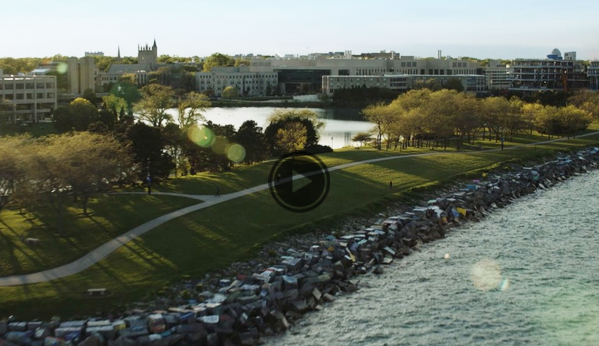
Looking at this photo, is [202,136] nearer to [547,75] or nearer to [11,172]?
[11,172]

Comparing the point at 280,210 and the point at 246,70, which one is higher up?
the point at 246,70

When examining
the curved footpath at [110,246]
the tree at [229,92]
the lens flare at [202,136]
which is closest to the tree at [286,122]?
the lens flare at [202,136]

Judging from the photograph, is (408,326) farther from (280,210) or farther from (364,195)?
(364,195)

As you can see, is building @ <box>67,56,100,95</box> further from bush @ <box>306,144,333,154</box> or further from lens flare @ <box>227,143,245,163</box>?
lens flare @ <box>227,143,245,163</box>

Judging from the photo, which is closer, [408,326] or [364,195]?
[408,326]

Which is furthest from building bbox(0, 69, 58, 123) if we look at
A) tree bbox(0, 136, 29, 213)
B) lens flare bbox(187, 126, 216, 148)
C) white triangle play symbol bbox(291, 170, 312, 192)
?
tree bbox(0, 136, 29, 213)

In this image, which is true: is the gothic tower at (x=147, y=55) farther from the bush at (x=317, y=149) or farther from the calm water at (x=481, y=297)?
the calm water at (x=481, y=297)

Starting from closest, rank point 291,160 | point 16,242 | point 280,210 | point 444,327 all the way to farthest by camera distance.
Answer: point 444,327 < point 16,242 < point 280,210 < point 291,160

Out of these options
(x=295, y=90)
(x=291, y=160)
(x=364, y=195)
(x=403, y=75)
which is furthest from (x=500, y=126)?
(x=295, y=90)
